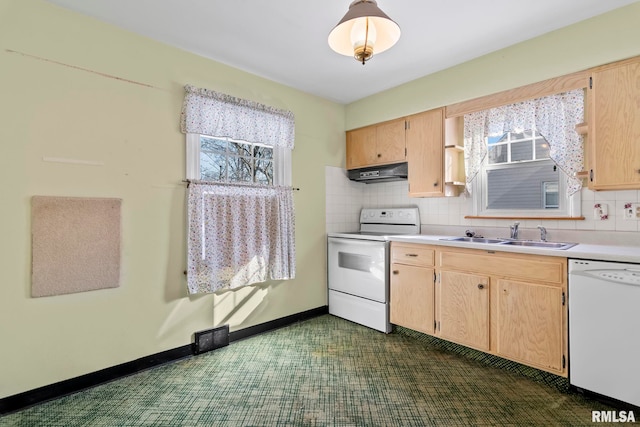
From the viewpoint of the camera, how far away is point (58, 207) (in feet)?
6.57

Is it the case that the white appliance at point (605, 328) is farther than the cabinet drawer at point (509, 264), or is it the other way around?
the cabinet drawer at point (509, 264)

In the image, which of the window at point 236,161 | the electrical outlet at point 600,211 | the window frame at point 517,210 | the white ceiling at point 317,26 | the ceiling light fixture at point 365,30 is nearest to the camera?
the ceiling light fixture at point 365,30

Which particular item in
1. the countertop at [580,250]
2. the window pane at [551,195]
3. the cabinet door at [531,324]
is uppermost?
the window pane at [551,195]

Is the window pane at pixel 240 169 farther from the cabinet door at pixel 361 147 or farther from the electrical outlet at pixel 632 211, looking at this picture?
the electrical outlet at pixel 632 211

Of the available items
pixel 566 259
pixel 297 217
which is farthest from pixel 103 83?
pixel 566 259

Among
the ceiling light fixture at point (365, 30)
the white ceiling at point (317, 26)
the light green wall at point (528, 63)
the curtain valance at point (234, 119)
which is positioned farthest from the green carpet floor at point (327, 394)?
the white ceiling at point (317, 26)

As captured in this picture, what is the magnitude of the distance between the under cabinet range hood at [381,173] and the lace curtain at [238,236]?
0.97m

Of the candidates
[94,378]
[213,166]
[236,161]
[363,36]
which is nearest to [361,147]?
[236,161]

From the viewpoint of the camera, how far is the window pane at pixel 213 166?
107 inches

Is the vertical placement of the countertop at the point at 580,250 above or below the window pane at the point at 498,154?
below

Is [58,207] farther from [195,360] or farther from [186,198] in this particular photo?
[195,360]

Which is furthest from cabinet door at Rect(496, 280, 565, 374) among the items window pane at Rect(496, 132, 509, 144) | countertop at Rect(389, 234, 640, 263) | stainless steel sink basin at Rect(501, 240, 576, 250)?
Result: window pane at Rect(496, 132, 509, 144)

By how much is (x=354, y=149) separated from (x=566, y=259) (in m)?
2.40

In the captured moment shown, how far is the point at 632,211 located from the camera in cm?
226
